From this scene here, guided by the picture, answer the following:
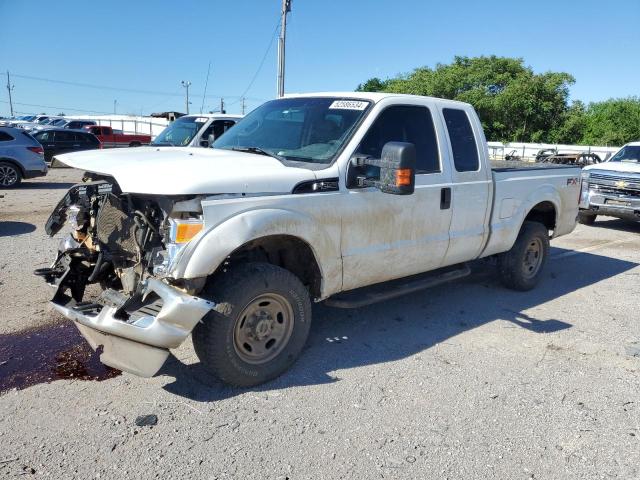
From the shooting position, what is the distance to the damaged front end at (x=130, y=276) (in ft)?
10.9

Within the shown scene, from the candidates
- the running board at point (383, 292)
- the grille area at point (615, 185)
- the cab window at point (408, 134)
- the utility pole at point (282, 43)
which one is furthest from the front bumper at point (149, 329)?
the utility pole at point (282, 43)

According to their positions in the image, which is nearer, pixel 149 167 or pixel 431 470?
pixel 431 470

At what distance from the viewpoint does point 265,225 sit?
3.60 metres

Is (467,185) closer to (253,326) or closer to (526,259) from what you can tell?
(526,259)

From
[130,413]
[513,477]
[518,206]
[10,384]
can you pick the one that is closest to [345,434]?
[513,477]

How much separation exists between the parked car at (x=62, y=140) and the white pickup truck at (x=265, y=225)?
19.7 meters

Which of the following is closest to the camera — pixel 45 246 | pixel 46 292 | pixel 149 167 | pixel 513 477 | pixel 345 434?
pixel 513 477

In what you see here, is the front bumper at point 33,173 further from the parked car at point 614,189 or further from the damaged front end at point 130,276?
the parked car at point 614,189

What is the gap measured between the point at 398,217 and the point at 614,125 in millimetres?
45126

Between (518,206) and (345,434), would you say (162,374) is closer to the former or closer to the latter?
(345,434)

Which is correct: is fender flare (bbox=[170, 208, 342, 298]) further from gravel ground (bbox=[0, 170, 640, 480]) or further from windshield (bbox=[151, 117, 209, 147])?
windshield (bbox=[151, 117, 209, 147])

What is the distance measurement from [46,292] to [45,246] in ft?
7.43

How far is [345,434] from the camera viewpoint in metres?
3.31

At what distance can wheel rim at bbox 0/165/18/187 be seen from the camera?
573 inches
